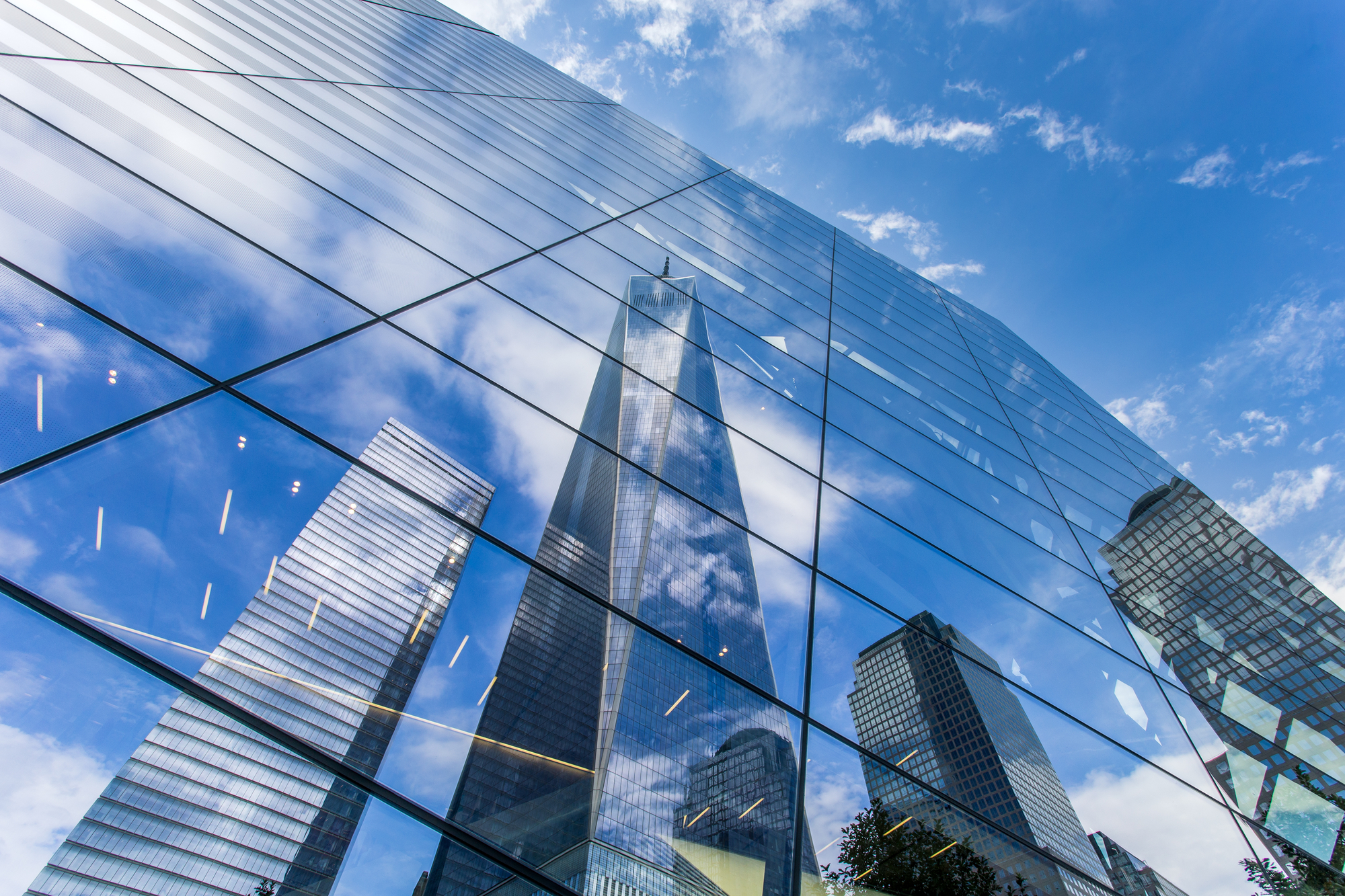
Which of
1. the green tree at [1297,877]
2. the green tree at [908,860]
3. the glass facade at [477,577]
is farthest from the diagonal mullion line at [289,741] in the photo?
the green tree at [1297,877]

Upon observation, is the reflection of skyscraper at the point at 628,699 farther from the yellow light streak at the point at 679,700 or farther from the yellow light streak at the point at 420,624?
the yellow light streak at the point at 420,624

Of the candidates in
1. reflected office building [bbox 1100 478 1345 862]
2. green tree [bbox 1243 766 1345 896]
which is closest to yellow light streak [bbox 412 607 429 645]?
green tree [bbox 1243 766 1345 896]

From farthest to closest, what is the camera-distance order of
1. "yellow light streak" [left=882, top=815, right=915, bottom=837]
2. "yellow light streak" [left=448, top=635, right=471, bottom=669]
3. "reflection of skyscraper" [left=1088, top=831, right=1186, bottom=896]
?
"reflection of skyscraper" [left=1088, top=831, right=1186, bottom=896], "yellow light streak" [left=882, top=815, right=915, bottom=837], "yellow light streak" [left=448, top=635, right=471, bottom=669]

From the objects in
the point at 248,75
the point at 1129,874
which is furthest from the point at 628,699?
the point at 248,75

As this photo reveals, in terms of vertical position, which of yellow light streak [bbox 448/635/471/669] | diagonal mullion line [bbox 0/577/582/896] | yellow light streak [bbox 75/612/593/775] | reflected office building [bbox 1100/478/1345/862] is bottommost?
diagonal mullion line [bbox 0/577/582/896]

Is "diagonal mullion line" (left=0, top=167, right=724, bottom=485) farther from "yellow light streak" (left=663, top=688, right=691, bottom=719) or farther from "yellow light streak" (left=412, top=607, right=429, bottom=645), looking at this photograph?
"yellow light streak" (left=663, top=688, right=691, bottom=719)

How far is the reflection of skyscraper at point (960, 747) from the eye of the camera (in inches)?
207

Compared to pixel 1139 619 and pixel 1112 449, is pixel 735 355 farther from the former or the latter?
pixel 1112 449

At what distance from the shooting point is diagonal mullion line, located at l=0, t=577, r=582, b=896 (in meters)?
3.04

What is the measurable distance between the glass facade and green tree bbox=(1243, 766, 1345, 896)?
0.55ft

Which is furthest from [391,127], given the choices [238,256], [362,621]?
[362,621]

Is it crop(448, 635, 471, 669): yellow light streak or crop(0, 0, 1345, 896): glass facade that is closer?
crop(0, 0, 1345, 896): glass facade

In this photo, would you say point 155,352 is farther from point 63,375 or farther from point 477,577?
point 477,577

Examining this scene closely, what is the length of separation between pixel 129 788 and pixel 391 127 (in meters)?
10.6
